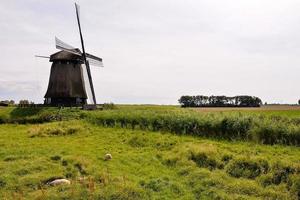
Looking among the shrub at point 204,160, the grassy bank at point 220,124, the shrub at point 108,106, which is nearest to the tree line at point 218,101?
the shrub at point 108,106

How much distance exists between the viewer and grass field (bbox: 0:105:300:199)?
1431 cm

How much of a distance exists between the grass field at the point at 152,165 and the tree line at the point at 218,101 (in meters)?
55.9

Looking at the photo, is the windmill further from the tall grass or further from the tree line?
the tree line

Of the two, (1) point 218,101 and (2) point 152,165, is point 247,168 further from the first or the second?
(1) point 218,101

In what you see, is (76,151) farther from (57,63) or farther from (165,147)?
(57,63)

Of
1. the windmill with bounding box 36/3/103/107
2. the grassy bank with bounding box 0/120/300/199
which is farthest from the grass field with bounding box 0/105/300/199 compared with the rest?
the windmill with bounding box 36/3/103/107

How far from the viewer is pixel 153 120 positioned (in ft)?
102

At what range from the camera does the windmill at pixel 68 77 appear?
50.3 meters

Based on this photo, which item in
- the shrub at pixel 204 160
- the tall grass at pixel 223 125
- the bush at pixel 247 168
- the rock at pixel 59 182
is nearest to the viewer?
the rock at pixel 59 182

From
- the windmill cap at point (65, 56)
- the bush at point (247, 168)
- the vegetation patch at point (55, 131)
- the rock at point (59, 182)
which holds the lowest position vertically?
the rock at point (59, 182)

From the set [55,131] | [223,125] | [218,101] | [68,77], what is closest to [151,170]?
[223,125]

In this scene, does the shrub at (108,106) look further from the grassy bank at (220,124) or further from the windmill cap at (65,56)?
the grassy bank at (220,124)

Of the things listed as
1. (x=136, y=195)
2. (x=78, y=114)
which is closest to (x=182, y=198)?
(x=136, y=195)

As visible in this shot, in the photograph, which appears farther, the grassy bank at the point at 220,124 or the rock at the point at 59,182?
the grassy bank at the point at 220,124
